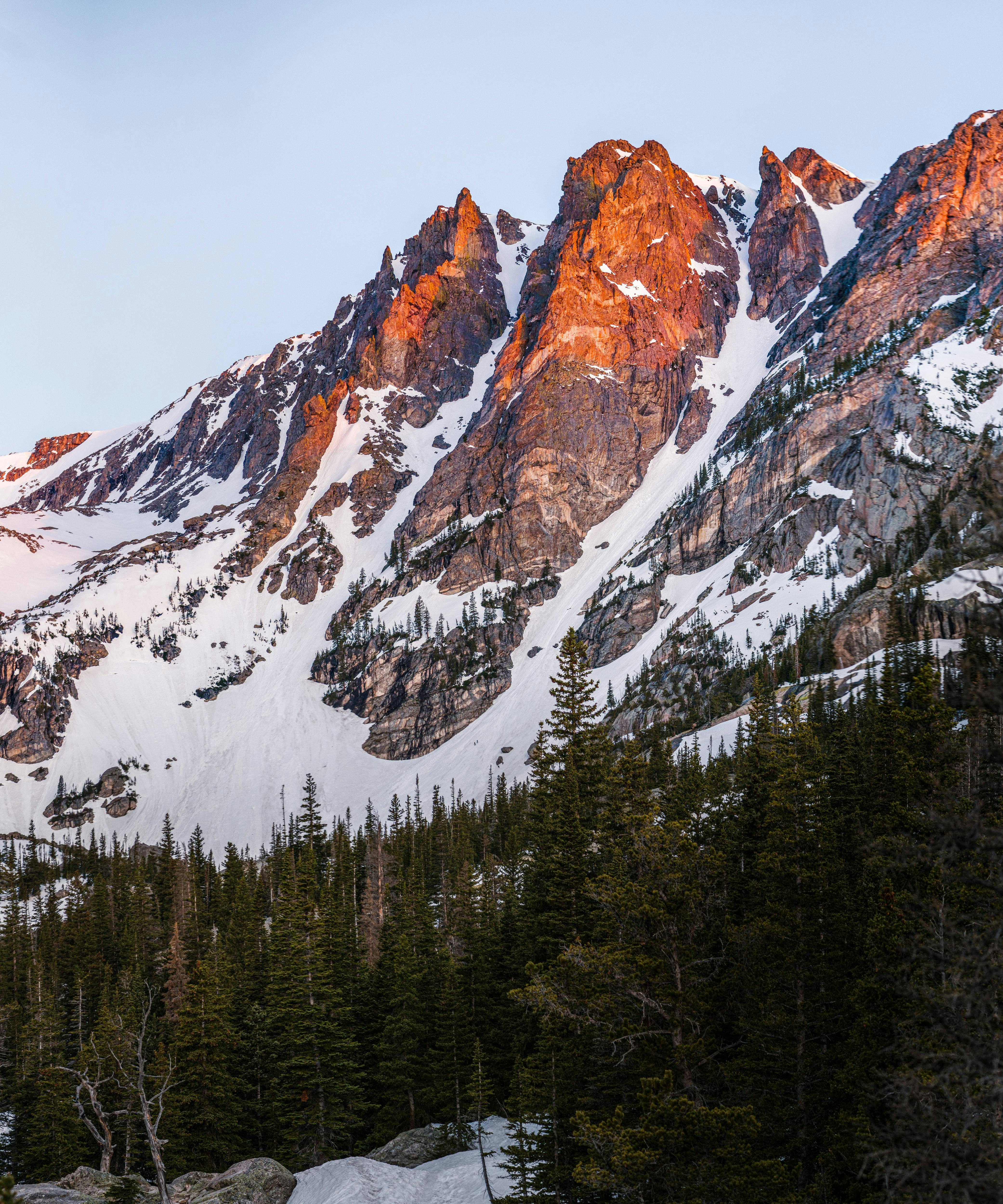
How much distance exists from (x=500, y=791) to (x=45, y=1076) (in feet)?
275

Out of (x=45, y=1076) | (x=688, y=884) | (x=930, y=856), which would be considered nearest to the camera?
Result: (x=930, y=856)

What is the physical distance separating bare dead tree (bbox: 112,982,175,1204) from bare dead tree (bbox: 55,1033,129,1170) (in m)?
0.83

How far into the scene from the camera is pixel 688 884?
19.5 m

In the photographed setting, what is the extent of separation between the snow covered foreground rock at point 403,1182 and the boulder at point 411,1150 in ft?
5.86

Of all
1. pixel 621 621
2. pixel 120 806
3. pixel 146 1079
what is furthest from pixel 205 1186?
pixel 120 806

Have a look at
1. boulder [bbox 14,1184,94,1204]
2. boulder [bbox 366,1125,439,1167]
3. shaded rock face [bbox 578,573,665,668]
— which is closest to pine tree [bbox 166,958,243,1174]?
boulder [bbox 366,1125,439,1167]

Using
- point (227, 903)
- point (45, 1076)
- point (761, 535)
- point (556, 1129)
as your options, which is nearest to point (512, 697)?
point (761, 535)

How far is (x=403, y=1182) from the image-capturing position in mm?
29906

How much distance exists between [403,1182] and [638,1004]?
1726 centimetres

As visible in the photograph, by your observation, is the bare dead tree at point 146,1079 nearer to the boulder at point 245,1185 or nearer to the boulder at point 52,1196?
the boulder at point 245,1185

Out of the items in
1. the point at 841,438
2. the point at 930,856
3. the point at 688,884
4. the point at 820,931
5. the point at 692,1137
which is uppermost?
the point at 841,438

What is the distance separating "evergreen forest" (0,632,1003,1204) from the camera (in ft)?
43.1

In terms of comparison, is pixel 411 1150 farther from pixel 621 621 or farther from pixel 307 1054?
pixel 621 621

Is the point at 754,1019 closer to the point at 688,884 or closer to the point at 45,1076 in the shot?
the point at 688,884
